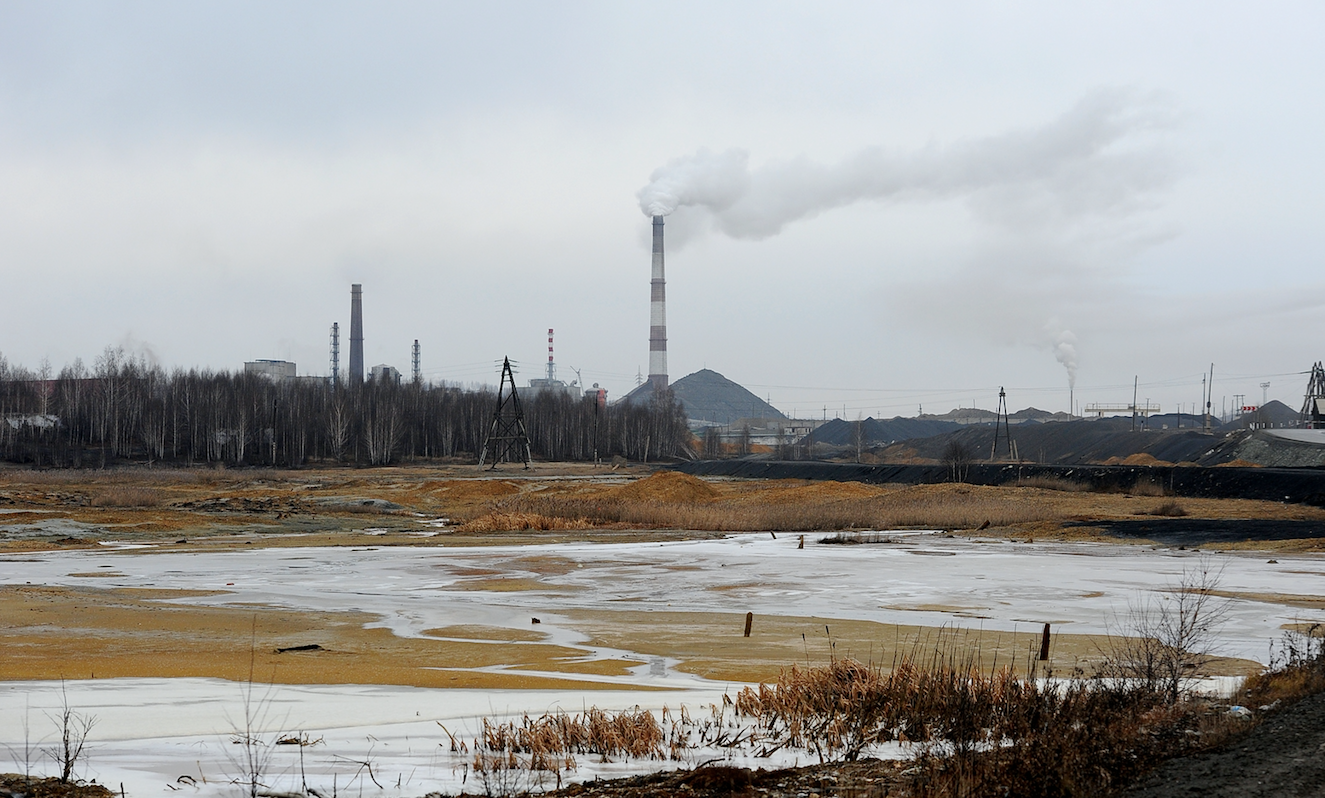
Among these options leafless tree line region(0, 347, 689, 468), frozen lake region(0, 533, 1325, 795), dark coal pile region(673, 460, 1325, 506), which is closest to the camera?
frozen lake region(0, 533, 1325, 795)

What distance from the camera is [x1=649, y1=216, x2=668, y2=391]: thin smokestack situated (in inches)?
4692

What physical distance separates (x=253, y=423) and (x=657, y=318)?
49947 millimetres

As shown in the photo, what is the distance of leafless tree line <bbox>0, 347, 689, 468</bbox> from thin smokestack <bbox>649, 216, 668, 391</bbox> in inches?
747

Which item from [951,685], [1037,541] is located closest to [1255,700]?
[951,685]

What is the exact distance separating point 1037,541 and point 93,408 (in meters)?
80.6

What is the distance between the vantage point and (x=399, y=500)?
48656 millimetres

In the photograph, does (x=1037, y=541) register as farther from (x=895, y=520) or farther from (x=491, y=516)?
(x=491, y=516)

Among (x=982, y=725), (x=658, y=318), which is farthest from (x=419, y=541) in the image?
(x=658, y=318)

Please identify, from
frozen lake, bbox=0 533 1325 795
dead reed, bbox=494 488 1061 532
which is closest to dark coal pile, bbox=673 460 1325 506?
dead reed, bbox=494 488 1061 532

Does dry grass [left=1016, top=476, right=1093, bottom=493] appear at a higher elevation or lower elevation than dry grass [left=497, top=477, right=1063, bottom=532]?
higher

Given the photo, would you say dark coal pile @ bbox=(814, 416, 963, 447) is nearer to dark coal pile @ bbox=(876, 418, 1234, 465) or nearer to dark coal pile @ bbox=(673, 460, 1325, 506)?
dark coal pile @ bbox=(876, 418, 1234, 465)

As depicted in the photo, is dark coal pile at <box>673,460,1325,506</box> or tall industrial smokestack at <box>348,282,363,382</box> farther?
tall industrial smokestack at <box>348,282,363,382</box>

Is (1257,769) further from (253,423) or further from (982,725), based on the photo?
(253,423)

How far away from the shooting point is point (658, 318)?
125625 millimetres
